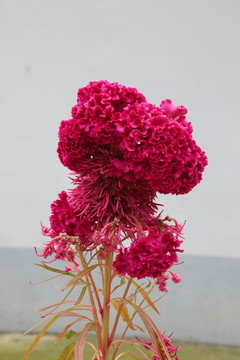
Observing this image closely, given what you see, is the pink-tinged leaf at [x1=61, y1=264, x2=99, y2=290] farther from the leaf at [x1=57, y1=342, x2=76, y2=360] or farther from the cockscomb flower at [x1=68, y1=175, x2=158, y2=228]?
the leaf at [x1=57, y1=342, x2=76, y2=360]

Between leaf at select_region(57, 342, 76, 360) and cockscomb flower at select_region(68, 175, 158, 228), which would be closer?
cockscomb flower at select_region(68, 175, 158, 228)

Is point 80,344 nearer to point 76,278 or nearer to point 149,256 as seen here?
point 76,278

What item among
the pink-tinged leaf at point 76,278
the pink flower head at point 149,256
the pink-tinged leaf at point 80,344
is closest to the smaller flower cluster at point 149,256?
the pink flower head at point 149,256

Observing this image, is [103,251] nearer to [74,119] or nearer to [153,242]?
[153,242]

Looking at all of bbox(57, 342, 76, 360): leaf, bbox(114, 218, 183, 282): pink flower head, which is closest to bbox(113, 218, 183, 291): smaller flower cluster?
bbox(114, 218, 183, 282): pink flower head

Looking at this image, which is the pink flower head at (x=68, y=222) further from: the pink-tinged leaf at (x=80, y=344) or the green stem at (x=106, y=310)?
the pink-tinged leaf at (x=80, y=344)

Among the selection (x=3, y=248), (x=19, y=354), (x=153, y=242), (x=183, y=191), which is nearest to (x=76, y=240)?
(x=153, y=242)

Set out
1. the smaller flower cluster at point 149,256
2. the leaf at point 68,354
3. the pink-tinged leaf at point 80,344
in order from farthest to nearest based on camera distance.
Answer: the leaf at point 68,354 < the pink-tinged leaf at point 80,344 < the smaller flower cluster at point 149,256

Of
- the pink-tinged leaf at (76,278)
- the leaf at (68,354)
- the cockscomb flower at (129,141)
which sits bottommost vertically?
the leaf at (68,354)
